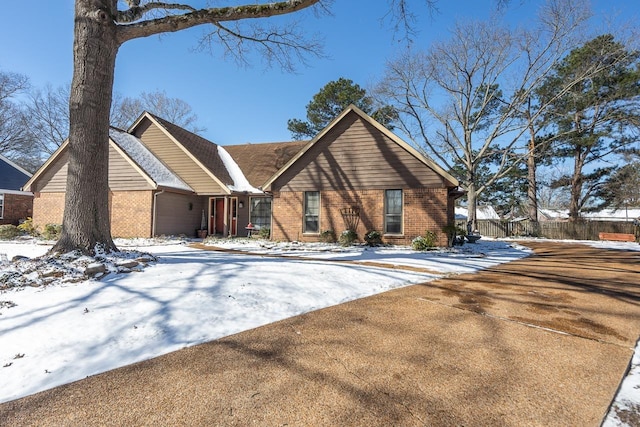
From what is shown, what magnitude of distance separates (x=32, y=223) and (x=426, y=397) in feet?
66.9

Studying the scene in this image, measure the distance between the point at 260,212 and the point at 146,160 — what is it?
6.27m

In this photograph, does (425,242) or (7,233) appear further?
(7,233)

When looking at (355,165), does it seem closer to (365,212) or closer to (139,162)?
(365,212)

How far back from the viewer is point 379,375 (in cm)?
259

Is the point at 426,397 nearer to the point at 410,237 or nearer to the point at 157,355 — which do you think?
the point at 157,355

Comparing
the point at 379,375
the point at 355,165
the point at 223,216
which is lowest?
the point at 379,375

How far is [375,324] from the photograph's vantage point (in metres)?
3.75

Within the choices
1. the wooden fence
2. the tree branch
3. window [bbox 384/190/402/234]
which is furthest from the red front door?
the wooden fence

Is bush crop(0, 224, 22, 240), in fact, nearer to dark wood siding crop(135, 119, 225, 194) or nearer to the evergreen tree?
dark wood siding crop(135, 119, 225, 194)

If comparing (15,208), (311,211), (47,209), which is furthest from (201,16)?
(15,208)

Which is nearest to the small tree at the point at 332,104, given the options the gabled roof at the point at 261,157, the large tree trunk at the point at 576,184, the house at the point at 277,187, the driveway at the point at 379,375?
the gabled roof at the point at 261,157

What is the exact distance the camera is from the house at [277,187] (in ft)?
42.4

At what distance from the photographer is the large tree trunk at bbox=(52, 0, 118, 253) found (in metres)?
6.27

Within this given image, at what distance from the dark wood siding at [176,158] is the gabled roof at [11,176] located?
9995mm
